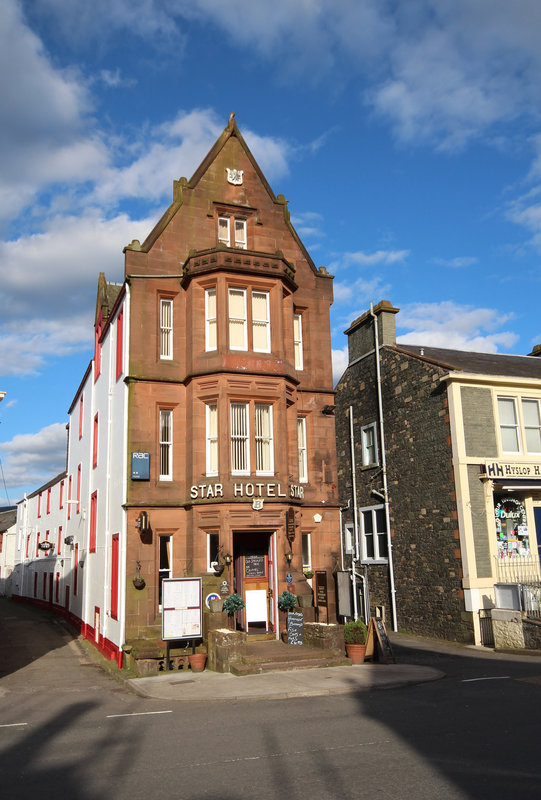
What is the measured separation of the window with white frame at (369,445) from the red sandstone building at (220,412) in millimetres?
6220

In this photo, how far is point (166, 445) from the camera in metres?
20.4

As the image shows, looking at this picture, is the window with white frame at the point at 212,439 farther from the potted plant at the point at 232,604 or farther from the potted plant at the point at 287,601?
the potted plant at the point at 287,601

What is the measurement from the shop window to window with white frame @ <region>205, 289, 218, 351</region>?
1137 centimetres

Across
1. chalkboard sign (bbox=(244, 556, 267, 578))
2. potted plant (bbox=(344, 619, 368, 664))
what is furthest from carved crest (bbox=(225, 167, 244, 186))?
potted plant (bbox=(344, 619, 368, 664))

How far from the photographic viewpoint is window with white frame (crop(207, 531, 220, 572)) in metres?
19.1

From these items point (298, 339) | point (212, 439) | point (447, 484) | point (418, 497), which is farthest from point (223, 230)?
point (418, 497)

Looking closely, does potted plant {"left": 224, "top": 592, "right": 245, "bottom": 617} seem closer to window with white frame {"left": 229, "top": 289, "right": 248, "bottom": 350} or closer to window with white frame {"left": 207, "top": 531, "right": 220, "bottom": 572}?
window with white frame {"left": 207, "top": 531, "right": 220, "bottom": 572}

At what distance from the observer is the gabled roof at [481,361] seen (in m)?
24.7

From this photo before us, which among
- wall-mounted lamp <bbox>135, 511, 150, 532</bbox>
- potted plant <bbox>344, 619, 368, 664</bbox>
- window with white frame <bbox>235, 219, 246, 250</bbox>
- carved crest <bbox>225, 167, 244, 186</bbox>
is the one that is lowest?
potted plant <bbox>344, 619, 368, 664</bbox>

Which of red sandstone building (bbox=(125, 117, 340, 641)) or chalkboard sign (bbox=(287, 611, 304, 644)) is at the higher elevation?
red sandstone building (bbox=(125, 117, 340, 641))

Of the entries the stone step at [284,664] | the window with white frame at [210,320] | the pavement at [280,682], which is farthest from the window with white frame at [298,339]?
the pavement at [280,682]

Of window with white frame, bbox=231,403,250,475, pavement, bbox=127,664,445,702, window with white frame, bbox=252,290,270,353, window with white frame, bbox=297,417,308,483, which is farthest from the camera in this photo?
window with white frame, bbox=297,417,308,483

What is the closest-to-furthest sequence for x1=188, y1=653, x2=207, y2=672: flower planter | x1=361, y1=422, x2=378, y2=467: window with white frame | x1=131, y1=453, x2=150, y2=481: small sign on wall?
x1=188, y1=653, x2=207, y2=672: flower planter, x1=131, y1=453, x2=150, y2=481: small sign on wall, x1=361, y1=422, x2=378, y2=467: window with white frame

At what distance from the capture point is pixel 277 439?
20.0 m
